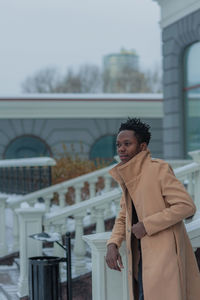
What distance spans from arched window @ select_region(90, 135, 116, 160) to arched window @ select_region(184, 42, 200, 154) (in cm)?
790

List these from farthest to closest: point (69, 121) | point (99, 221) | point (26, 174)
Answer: point (69, 121) → point (26, 174) → point (99, 221)

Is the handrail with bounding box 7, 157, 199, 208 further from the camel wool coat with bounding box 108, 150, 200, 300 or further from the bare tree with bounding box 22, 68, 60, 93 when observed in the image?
the bare tree with bounding box 22, 68, 60, 93

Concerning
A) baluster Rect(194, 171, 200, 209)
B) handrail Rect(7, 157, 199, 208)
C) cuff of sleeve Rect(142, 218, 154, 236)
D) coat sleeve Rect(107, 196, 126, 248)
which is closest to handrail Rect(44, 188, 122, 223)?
handrail Rect(7, 157, 199, 208)

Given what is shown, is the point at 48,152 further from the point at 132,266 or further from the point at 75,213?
the point at 132,266

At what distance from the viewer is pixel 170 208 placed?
2.84 metres

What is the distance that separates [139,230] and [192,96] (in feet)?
28.2

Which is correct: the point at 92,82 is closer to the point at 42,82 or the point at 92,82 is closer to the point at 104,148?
the point at 42,82

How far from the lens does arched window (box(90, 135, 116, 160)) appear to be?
19125mm

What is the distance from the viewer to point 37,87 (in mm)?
55312

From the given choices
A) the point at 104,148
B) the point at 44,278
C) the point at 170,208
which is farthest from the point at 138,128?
the point at 104,148

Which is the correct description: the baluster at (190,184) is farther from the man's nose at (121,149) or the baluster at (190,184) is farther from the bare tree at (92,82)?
the bare tree at (92,82)

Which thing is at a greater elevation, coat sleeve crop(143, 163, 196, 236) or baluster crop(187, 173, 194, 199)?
coat sleeve crop(143, 163, 196, 236)

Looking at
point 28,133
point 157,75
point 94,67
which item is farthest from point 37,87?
point 28,133

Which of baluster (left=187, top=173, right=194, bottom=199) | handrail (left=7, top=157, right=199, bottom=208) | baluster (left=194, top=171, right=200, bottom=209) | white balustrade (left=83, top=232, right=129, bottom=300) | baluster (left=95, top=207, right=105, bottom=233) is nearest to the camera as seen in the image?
white balustrade (left=83, top=232, right=129, bottom=300)
